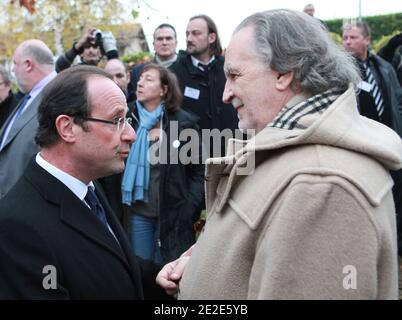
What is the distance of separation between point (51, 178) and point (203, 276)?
79 cm

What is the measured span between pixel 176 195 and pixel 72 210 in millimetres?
2477

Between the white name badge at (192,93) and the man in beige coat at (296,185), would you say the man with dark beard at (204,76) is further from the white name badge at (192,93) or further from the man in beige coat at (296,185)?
the man in beige coat at (296,185)

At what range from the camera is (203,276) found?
6.15 ft

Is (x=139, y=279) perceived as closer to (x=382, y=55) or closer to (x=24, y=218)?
(x=24, y=218)

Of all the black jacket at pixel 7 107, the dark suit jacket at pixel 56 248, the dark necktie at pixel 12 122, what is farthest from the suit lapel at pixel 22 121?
the dark suit jacket at pixel 56 248

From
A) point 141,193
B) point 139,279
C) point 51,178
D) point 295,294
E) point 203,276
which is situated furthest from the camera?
point 141,193

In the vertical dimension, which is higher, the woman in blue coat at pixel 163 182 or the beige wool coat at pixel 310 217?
the beige wool coat at pixel 310 217

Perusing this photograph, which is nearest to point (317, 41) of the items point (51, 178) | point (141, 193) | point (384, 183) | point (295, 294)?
point (384, 183)

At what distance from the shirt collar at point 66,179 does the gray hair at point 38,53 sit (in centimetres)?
289

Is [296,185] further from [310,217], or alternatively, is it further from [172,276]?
[172,276]

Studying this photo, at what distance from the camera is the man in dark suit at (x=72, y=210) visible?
2.01 metres

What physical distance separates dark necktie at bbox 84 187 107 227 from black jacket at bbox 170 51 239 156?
327 cm

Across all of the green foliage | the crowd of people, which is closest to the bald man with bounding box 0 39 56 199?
the crowd of people

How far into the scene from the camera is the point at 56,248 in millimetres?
2078
